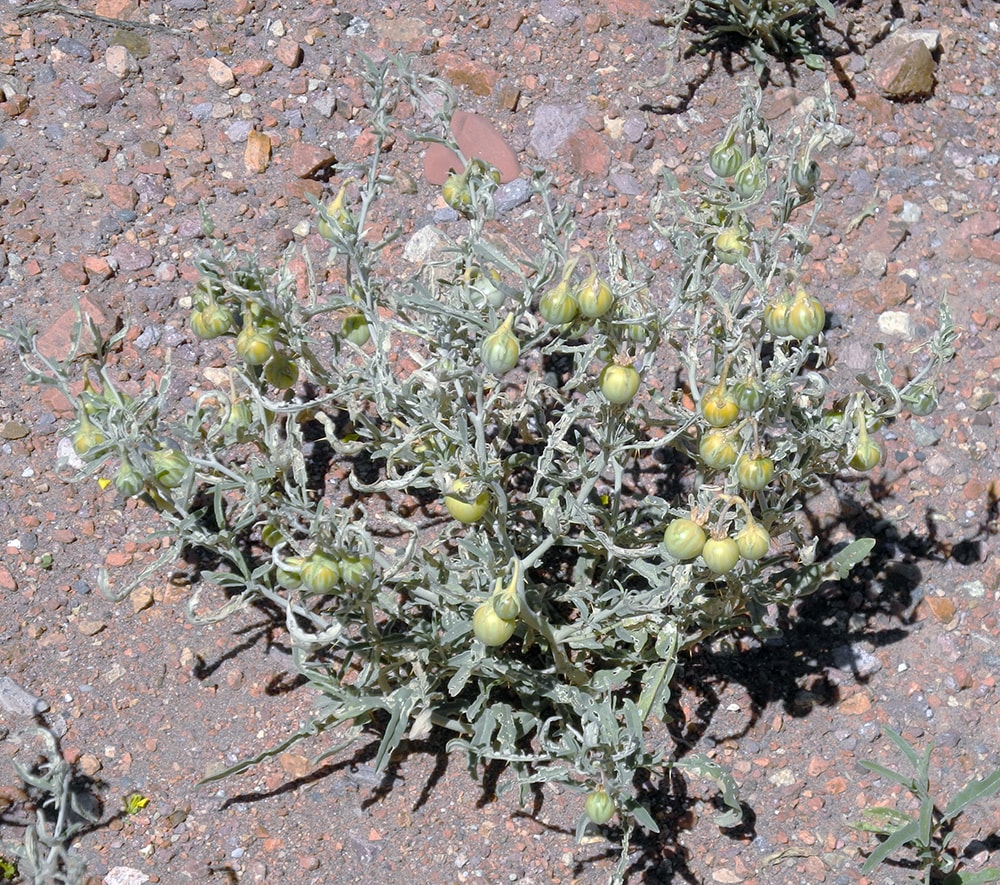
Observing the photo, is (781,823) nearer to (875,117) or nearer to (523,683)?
(523,683)

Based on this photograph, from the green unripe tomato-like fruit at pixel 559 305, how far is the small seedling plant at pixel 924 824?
147 cm

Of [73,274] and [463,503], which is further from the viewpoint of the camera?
[73,274]

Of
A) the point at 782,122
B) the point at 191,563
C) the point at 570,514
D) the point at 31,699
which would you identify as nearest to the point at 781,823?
the point at 570,514

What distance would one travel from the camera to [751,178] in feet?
9.50

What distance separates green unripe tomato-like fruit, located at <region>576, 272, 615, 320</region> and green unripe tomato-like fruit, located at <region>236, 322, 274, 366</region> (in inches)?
31.9

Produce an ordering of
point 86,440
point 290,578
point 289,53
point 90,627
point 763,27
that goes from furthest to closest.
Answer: point 763,27 → point 289,53 → point 90,627 → point 86,440 → point 290,578

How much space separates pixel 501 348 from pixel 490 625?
0.58 metres

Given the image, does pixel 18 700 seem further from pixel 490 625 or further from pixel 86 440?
pixel 490 625

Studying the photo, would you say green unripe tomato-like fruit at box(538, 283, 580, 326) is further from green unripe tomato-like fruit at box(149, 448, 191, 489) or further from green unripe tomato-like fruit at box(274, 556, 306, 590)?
green unripe tomato-like fruit at box(149, 448, 191, 489)

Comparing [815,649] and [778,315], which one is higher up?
[778,315]

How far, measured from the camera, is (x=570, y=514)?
3.00 meters

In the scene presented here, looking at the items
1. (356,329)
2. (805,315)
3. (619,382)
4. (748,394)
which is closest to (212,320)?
(356,329)

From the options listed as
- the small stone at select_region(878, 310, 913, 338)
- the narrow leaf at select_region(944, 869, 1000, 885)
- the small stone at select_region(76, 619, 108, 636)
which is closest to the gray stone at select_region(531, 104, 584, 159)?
the small stone at select_region(878, 310, 913, 338)

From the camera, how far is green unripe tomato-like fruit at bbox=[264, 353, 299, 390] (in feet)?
10.5
